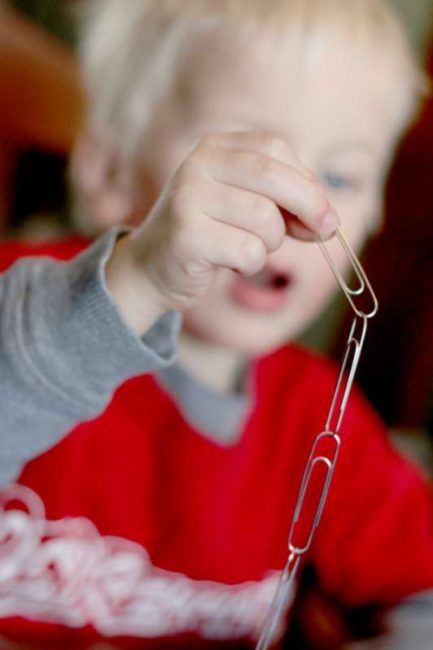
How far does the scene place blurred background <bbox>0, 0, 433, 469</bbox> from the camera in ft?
3.68

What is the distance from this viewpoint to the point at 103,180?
0.79 m

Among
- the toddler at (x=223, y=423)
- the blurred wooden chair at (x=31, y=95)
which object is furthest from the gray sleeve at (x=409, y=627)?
the blurred wooden chair at (x=31, y=95)

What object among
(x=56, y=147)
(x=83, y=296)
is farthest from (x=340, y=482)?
(x=56, y=147)

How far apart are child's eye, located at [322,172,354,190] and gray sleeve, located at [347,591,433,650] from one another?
14.0 inches

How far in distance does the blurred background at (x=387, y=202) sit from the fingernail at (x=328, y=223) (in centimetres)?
76

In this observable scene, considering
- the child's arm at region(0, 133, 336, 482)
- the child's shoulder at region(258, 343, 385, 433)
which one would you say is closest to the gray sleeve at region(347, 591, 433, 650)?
the child's shoulder at region(258, 343, 385, 433)

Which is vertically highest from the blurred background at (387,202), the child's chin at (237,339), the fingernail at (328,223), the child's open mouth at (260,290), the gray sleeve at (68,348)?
the fingernail at (328,223)

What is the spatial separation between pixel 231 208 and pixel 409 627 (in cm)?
43

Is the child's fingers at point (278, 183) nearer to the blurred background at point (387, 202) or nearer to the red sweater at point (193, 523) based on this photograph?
the red sweater at point (193, 523)

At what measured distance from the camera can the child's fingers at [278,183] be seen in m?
0.38

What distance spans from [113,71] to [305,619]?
0.56 metres

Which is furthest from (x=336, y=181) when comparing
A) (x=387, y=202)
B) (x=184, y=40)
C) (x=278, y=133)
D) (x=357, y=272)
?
(x=387, y=202)

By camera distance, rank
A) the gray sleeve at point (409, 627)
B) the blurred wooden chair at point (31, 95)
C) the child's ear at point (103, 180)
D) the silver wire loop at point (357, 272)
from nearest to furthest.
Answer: the silver wire loop at point (357, 272) → the gray sleeve at point (409, 627) → the child's ear at point (103, 180) → the blurred wooden chair at point (31, 95)

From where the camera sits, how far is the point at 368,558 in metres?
0.75
